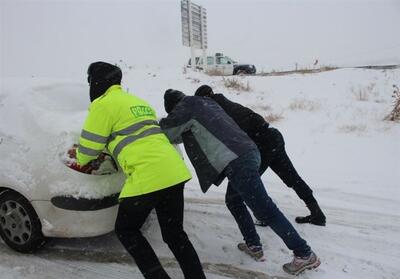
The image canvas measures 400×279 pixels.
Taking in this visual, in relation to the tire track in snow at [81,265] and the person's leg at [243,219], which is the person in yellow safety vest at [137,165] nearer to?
the tire track in snow at [81,265]

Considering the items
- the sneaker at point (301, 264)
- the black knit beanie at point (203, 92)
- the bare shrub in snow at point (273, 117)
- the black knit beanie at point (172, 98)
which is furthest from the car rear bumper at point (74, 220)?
the bare shrub in snow at point (273, 117)

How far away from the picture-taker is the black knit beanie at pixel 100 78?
3.05 m

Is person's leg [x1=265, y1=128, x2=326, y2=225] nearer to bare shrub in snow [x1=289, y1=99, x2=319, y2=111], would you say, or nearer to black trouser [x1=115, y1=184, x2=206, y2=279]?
black trouser [x1=115, y1=184, x2=206, y2=279]

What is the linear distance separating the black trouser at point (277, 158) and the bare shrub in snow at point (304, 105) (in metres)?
5.83

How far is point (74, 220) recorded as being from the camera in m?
3.46

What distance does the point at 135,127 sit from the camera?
9.75 ft

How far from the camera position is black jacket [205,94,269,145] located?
3877 millimetres

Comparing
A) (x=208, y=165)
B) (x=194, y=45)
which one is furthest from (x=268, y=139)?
(x=194, y=45)

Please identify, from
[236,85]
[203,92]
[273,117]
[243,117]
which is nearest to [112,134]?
[203,92]

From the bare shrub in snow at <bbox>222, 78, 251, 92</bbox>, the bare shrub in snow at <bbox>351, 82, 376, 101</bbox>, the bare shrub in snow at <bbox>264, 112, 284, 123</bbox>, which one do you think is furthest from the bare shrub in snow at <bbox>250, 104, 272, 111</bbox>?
the bare shrub in snow at <bbox>351, 82, 376, 101</bbox>

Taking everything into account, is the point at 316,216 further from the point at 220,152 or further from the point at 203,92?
the point at 203,92

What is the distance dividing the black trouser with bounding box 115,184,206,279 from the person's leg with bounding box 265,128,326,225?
1448 millimetres

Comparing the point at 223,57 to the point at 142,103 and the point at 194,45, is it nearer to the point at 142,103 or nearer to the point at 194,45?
the point at 194,45

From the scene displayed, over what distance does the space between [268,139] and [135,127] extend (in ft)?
5.31
